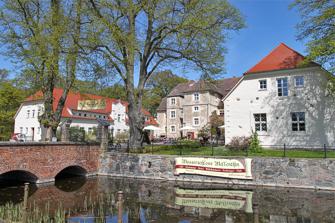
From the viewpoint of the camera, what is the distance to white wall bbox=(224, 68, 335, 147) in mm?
20484

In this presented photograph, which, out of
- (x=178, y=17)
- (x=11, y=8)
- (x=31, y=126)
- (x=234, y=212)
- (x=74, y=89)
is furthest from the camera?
(x=31, y=126)

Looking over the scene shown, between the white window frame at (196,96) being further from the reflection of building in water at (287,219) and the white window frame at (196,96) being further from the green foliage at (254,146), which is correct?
the reflection of building in water at (287,219)

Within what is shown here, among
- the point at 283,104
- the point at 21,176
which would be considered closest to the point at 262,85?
the point at 283,104

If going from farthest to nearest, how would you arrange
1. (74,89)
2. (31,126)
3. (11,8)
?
1. (31,126)
2. (74,89)
3. (11,8)

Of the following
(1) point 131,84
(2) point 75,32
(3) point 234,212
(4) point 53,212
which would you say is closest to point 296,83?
(1) point 131,84

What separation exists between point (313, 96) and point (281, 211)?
13080 mm

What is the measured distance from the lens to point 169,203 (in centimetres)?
1223

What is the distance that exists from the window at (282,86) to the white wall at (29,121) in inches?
1274

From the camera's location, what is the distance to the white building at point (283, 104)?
20562mm

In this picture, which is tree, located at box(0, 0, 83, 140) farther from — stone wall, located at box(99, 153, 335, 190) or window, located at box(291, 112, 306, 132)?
window, located at box(291, 112, 306, 132)

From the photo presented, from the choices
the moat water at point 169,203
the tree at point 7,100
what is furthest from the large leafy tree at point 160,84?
the moat water at point 169,203

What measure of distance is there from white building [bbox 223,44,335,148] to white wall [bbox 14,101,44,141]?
29.0 m

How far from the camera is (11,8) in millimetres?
20781

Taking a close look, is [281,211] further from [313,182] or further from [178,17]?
[178,17]
